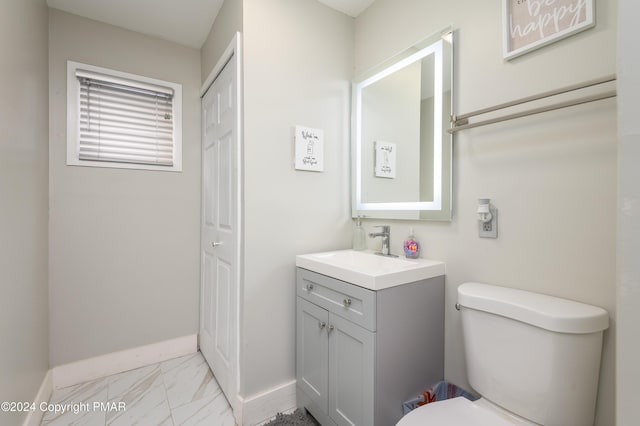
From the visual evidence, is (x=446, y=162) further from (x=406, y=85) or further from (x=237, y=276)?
(x=237, y=276)

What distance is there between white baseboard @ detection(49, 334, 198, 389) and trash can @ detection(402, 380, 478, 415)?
1801 millimetres

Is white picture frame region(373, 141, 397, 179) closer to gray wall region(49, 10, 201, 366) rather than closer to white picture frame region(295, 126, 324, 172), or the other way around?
white picture frame region(295, 126, 324, 172)

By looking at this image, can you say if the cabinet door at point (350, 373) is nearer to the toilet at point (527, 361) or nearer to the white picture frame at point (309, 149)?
the toilet at point (527, 361)

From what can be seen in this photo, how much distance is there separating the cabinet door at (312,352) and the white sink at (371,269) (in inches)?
9.1

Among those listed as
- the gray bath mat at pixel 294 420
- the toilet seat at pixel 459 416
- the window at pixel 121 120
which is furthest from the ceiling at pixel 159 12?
the gray bath mat at pixel 294 420

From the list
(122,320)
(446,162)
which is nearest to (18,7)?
(122,320)

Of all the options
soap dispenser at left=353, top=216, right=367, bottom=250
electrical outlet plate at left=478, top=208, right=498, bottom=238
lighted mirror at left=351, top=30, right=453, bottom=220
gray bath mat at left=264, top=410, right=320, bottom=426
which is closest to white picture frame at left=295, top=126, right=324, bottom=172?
lighted mirror at left=351, top=30, right=453, bottom=220

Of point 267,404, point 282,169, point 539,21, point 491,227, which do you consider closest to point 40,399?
point 267,404

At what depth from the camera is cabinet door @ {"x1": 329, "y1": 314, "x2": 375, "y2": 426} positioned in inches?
44.6

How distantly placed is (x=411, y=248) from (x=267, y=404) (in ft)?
3.84

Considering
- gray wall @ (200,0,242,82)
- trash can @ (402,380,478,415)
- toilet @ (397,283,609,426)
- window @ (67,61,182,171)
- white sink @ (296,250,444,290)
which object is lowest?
trash can @ (402,380,478,415)

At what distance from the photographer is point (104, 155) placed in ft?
6.55

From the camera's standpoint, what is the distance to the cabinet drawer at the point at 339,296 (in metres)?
1.14

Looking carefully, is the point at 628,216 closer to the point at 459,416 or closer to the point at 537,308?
the point at 537,308
